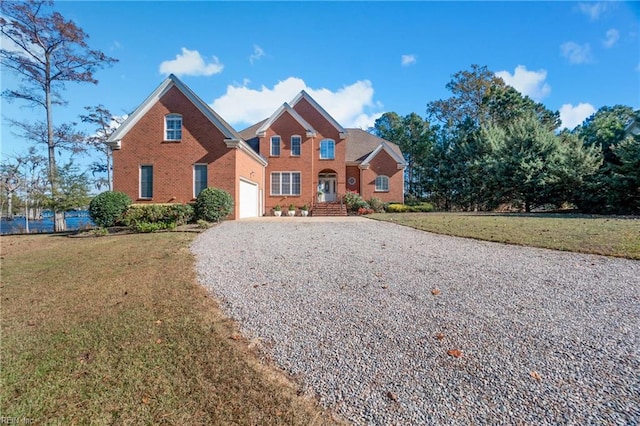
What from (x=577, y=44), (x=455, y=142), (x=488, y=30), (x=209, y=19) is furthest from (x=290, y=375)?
(x=455, y=142)

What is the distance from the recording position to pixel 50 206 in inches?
643

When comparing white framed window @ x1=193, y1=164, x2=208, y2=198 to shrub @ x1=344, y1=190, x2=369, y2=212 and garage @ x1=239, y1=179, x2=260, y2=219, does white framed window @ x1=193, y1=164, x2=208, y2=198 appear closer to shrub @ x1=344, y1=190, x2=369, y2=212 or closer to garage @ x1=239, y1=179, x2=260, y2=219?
garage @ x1=239, y1=179, x2=260, y2=219

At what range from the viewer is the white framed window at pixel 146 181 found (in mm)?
17156

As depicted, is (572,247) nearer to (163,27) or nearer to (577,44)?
(577,44)

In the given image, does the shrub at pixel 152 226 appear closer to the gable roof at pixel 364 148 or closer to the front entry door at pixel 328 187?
the front entry door at pixel 328 187

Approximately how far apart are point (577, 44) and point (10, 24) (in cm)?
2979

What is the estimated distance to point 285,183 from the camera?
23750mm

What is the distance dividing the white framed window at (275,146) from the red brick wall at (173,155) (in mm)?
6869

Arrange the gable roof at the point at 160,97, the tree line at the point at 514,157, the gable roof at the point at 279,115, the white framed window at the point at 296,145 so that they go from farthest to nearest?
the white framed window at the point at 296,145 < the gable roof at the point at 279,115 < the tree line at the point at 514,157 < the gable roof at the point at 160,97

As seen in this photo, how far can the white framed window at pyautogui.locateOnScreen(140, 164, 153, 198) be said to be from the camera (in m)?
17.2

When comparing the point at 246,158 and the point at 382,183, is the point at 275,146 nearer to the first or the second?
the point at 246,158

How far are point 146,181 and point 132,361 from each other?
1648 cm

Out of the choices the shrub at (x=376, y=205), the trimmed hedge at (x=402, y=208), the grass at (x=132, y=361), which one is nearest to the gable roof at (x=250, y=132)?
the shrub at (x=376, y=205)

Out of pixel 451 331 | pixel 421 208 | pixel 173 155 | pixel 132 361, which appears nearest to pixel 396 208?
pixel 421 208
